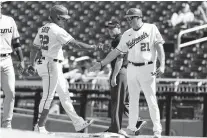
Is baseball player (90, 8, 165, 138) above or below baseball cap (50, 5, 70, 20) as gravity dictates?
below

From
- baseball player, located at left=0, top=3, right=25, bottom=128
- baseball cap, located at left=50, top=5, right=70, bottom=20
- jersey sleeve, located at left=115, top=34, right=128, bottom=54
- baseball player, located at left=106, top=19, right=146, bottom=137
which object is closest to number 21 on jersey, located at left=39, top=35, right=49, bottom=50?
baseball cap, located at left=50, top=5, right=70, bottom=20

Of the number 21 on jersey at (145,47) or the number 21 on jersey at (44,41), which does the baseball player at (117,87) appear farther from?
the number 21 on jersey at (44,41)

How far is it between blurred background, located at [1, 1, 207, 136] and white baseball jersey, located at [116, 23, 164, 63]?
42cm

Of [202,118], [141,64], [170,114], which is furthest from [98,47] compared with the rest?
[202,118]

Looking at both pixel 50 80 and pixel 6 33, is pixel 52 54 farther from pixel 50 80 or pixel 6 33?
pixel 6 33

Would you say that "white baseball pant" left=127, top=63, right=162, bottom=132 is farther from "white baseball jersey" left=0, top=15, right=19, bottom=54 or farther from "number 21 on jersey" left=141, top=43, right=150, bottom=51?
"white baseball jersey" left=0, top=15, right=19, bottom=54

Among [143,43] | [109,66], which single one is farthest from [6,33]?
[109,66]

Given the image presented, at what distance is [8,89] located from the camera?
7125mm

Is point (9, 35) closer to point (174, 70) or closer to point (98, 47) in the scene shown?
point (98, 47)

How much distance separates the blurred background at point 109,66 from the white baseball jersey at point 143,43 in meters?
0.42

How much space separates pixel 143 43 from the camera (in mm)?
6910

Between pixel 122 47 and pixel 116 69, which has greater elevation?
pixel 122 47

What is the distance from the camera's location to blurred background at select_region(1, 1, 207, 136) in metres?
11.1

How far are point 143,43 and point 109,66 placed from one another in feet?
29.2
